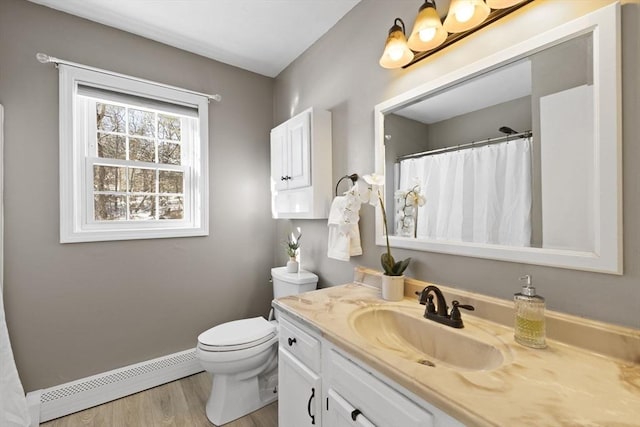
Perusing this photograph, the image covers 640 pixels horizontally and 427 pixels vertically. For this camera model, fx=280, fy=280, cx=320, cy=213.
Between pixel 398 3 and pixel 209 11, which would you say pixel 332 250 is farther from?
pixel 209 11

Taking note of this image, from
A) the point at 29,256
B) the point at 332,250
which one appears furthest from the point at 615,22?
the point at 29,256

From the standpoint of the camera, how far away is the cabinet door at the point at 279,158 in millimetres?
2055

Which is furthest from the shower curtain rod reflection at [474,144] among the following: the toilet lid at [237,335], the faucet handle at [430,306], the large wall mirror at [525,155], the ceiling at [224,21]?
the toilet lid at [237,335]

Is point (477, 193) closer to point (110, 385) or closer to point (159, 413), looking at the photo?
point (159, 413)

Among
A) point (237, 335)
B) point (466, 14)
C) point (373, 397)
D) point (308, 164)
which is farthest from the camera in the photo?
point (308, 164)

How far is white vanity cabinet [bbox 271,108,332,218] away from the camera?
5.91ft

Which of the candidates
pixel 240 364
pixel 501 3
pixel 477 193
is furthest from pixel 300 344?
pixel 501 3

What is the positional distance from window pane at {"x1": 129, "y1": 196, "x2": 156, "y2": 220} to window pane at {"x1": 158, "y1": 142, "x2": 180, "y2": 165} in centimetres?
30

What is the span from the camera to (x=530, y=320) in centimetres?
84

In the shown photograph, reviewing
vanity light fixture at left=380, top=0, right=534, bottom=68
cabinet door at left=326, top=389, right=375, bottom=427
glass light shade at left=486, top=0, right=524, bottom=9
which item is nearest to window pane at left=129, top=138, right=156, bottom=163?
vanity light fixture at left=380, top=0, right=534, bottom=68

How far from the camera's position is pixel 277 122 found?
2.54 m

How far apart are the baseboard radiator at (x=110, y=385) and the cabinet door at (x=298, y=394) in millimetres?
1198

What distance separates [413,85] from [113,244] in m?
2.10

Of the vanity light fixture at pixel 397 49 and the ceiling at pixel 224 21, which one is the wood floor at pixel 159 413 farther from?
the ceiling at pixel 224 21
